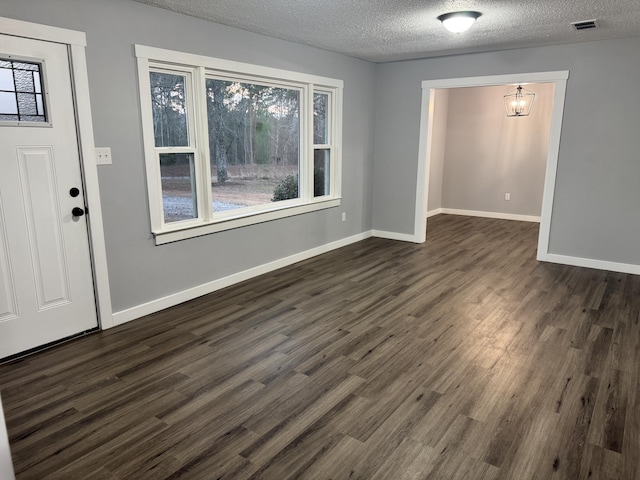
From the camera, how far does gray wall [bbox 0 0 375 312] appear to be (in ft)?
10.2

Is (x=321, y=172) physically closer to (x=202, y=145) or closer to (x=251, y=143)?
(x=251, y=143)

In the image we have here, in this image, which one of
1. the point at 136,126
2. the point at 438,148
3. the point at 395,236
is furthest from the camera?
the point at 438,148

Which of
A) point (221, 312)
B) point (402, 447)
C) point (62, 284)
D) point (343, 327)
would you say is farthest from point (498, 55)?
point (62, 284)

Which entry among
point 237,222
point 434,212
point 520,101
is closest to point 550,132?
point 520,101

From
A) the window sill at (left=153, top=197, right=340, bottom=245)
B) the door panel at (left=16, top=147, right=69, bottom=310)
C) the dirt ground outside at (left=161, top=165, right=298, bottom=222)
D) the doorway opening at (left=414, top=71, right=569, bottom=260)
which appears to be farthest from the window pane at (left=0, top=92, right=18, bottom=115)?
the doorway opening at (left=414, top=71, right=569, bottom=260)

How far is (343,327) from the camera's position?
137 inches

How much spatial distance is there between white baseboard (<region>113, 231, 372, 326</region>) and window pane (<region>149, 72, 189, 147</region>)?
1.33 metres

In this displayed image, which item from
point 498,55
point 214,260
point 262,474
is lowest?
point 262,474

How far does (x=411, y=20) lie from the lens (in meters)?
3.79

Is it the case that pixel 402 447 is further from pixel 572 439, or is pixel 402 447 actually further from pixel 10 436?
pixel 10 436

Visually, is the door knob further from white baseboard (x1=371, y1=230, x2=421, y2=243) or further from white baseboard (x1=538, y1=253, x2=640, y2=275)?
white baseboard (x1=538, y1=253, x2=640, y2=275)

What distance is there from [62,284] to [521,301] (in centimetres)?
384

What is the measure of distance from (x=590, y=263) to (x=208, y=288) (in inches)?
169

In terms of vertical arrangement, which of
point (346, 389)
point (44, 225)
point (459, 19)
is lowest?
point (346, 389)
